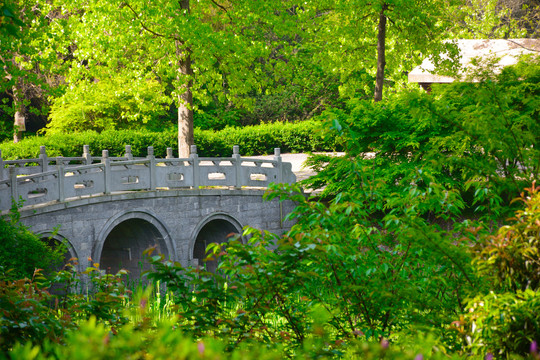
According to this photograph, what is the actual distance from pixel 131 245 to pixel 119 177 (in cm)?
264

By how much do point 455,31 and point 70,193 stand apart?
20.1 m

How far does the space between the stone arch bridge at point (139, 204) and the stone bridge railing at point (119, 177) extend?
22mm

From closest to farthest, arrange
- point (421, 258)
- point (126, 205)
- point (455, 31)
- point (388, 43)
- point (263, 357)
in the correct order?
point (263, 357) → point (421, 258) → point (126, 205) → point (388, 43) → point (455, 31)

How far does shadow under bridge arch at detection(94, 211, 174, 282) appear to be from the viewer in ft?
54.2

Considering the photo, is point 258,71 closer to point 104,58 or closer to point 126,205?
point 104,58

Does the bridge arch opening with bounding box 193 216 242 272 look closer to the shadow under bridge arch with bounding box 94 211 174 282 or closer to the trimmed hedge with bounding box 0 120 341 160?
the shadow under bridge arch with bounding box 94 211 174 282

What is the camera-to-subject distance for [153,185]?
54.0 ft

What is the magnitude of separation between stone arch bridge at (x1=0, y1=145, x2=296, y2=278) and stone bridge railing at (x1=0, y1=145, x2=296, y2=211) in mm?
22

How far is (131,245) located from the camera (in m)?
17.8

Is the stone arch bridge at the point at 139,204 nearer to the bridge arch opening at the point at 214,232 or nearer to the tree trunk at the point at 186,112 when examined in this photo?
the bridge arch opening at the point at 214,232

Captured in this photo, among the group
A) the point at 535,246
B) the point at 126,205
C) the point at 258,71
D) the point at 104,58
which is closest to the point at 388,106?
the point at 258,71

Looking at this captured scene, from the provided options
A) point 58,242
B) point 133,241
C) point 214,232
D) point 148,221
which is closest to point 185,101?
point 214,232

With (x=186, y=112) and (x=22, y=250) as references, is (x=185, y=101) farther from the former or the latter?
(x=22, y=250)

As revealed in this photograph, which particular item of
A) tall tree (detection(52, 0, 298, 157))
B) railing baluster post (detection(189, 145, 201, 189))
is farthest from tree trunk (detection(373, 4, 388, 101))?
railing baluster post (detection(189, 145, 201, 189))
